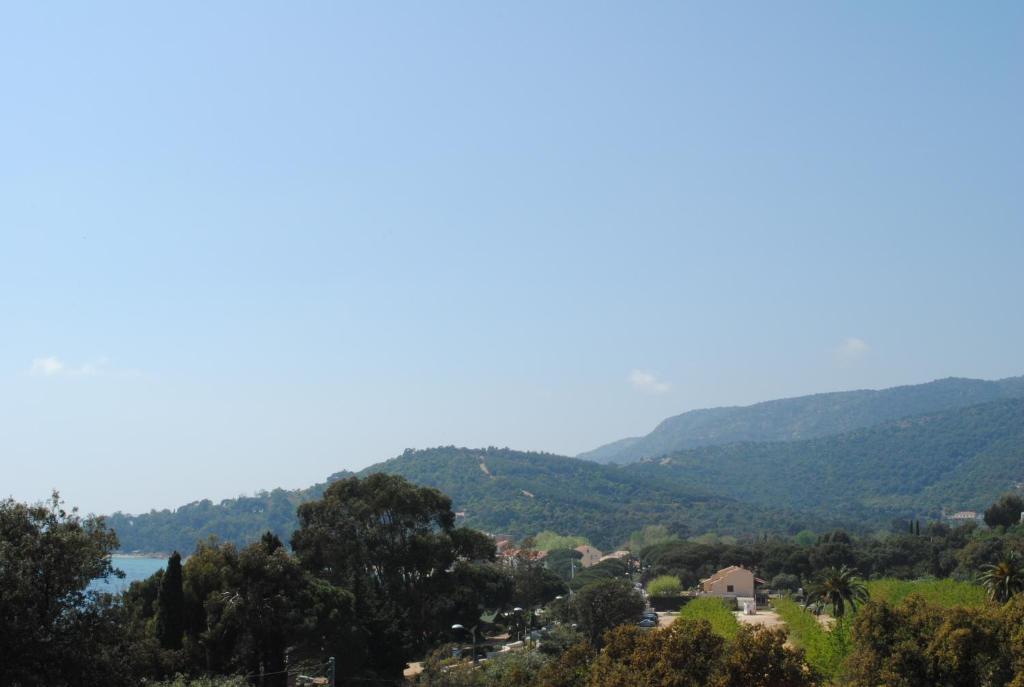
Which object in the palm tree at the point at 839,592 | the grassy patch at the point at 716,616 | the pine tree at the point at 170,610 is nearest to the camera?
the pine tree at the point at 170,610

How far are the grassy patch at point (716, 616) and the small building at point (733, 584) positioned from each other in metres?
16.5

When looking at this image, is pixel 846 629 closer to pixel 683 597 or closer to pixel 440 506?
pixel 440 506

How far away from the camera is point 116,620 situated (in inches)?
844

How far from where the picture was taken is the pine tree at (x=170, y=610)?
29.0 meters

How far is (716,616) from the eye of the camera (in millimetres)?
38938

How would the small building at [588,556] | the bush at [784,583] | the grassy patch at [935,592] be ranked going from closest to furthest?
the grassy patch at [935,592]
the bush at [784,583]
the small building at [588,556]

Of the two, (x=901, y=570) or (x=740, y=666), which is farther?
(x=901, y=570)

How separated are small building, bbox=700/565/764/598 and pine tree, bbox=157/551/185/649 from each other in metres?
43.1

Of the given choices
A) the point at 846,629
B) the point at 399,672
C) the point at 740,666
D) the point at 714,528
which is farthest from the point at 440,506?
the point at 714,528

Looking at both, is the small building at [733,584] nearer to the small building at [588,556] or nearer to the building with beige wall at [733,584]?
the building with beige wall at [733,584]

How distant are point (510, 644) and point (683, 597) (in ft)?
62.2

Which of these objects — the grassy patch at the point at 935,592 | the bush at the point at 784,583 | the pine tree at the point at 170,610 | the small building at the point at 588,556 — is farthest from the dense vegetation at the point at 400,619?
the small building at the point at 588,556

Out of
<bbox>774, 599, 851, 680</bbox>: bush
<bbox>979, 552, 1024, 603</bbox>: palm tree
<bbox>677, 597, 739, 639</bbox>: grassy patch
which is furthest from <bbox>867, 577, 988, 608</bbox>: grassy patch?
<bbox>677, 597, 739, 639</bbox>: grassy patch

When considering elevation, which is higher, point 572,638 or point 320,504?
Answer: point 320,504
